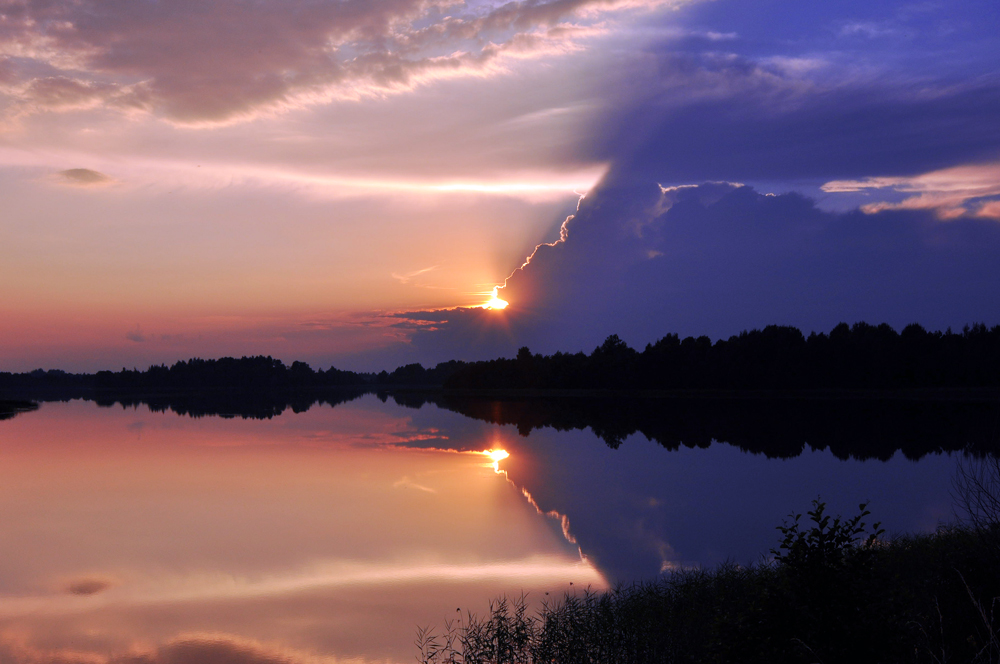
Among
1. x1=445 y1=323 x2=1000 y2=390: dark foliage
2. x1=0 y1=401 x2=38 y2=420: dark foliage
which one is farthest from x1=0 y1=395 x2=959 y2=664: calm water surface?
x1=445 y1=323 x2=1000 y2=390: dark foliage

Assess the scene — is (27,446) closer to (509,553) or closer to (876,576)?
(509,553)

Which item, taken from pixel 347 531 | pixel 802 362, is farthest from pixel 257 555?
pixel 802 362

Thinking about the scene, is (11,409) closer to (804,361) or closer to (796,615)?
(804,361)

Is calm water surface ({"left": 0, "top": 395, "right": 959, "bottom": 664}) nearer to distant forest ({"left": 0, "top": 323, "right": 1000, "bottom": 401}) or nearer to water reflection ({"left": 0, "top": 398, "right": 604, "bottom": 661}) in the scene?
water reflection ({"left": 0, "top": 398, "right": 604, "bottom": 661})

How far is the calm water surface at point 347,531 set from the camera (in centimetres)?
1367

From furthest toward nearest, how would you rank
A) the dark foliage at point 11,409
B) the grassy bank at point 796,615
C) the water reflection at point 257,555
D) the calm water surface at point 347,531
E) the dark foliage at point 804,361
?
1. the dark foliage at point 804,361
2. the dark foliage at point 11,409
3. the calm water surface at point 347,531
4. the water reflection at point 257,555
5. the grassy bank at point 796,615

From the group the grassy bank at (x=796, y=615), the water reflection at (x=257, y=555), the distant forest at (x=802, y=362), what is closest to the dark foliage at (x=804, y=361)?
the distant forest at (x=802, y=362)

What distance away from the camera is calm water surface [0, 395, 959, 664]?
13672 mm

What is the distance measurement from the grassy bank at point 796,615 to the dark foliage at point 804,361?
9840cm

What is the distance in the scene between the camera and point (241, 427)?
6394 cm

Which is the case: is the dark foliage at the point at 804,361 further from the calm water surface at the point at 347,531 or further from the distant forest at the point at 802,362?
the calm water surface at the point at 347,531

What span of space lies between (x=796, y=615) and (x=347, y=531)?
15886 millimetres

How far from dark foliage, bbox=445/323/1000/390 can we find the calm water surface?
237 ft

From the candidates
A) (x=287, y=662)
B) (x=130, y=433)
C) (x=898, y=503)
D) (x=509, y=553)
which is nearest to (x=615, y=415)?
(x=130, y=433)
